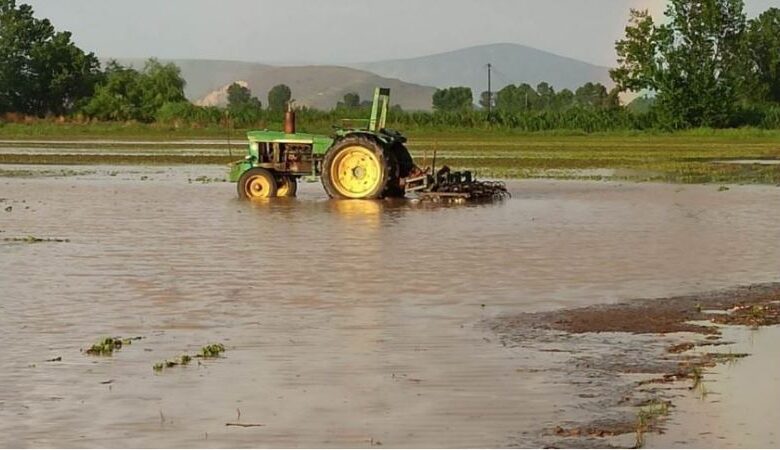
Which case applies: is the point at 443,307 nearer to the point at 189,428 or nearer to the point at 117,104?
the point at 189,428

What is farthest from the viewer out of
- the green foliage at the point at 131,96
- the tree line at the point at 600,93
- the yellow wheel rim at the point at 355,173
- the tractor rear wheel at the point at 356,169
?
the green foliage at the point at 131,96

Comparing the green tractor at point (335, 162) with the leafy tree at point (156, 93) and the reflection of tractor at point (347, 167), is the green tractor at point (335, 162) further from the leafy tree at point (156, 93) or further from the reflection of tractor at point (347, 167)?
the leafy tree at point (156, 93)

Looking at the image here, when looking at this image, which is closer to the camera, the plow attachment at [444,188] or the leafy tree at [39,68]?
the plow attachment at [444,188]

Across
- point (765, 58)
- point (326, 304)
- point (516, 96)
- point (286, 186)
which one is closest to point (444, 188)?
point (286, 186)

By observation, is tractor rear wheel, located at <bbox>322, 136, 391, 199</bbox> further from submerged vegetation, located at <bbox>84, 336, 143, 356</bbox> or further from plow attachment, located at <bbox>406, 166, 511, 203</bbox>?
submerged vegetation, located at <bbox>84, 336, 143, 356</bbox>

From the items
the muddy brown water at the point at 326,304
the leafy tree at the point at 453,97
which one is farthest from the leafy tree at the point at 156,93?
the muddy brown water at the point at 326,304

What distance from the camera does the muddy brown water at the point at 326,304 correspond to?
29.8ft

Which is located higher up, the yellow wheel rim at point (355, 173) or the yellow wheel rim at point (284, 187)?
the yellow wheel rim at point (355, 173)

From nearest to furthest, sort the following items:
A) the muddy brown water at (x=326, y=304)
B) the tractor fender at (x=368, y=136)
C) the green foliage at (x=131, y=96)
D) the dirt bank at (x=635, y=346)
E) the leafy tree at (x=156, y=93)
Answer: the dirt bank at (x=635, y=346) < the muddy brown water at (x=326, y=304) < the tractor fender at (x=368, y=136) < the green foliage at (x=131, y=96) < the leafy tree at (x=156, y=93)

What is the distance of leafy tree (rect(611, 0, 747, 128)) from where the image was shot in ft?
311

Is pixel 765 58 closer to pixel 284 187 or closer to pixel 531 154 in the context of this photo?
pixel 531 154

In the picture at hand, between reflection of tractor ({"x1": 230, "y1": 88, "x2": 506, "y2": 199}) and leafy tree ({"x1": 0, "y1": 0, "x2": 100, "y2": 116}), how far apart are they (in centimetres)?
8376

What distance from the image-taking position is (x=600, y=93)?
435 feet

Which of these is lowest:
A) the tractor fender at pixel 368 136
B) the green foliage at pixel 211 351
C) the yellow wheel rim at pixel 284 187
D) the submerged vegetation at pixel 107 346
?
the yellow wheel rim at pixel 284 187
